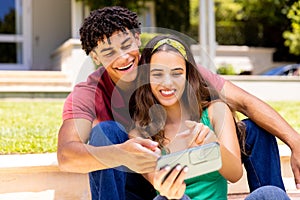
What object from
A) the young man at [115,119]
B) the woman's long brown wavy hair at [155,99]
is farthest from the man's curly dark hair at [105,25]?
the woman's long brown wavy hair at [155,99]

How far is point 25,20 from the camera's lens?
30.9 feet

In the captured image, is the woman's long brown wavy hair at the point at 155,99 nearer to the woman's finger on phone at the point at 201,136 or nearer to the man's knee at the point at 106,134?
the man's knee at the point at 106,134

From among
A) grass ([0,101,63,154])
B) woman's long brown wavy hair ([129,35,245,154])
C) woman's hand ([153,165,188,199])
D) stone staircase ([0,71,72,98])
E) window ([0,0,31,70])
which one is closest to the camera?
woman's hand ([153,165,188,199])

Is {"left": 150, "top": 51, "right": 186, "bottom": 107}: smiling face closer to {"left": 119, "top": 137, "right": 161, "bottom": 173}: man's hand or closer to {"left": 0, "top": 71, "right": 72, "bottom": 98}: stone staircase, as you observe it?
{"left": 119, "top": 137, "right": 161, "bottom": 173}: man's hand

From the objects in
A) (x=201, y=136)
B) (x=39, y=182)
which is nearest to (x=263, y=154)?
(x=201, y=136)

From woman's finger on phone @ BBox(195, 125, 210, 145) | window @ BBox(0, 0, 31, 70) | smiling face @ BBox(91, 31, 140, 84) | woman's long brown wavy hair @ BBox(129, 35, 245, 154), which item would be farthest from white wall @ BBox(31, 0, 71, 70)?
woman's finger on phone @ BBox(195, 125, 210, 145)

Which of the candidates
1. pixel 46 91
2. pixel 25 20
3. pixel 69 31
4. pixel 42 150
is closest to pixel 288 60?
pixel 69 31

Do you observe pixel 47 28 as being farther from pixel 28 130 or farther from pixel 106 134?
pixel 106 134

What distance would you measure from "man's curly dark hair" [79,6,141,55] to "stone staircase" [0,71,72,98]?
4889mm

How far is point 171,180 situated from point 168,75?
1.63ft

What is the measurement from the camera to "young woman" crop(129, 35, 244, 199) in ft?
5.78

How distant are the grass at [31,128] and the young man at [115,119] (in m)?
0.90

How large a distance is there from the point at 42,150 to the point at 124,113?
945mm

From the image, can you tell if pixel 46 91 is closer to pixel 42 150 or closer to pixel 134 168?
Answer: pixel 42 150
